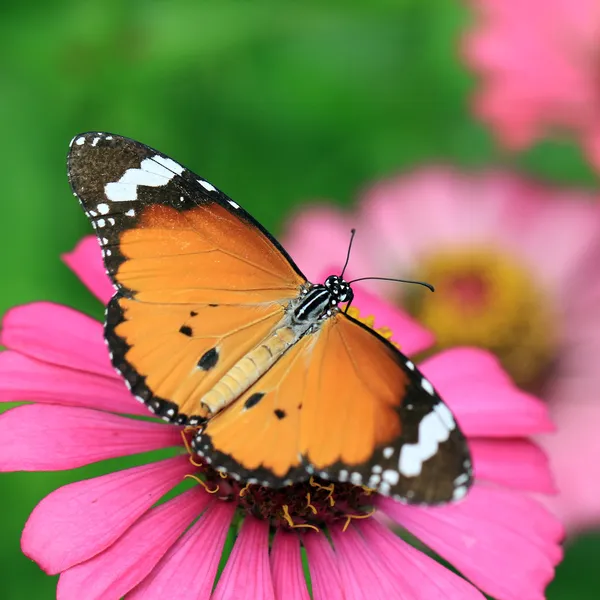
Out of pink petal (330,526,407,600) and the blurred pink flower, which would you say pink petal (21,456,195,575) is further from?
the blurred pink flower

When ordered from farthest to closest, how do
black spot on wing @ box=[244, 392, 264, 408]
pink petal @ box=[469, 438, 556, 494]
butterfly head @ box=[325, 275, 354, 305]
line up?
1. pink petal @ box=[469, 438, 556, 494]
2. butterfly head @ box=[325, 275, 354, 305]
3. black spot on wing @ box=[244, 392, 264, 408]

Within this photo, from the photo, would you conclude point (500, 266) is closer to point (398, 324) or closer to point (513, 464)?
point (398, 324)

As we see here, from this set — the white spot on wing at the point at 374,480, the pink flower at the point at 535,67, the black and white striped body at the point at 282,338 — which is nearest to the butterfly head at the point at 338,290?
the black and white striped body at the point at 282,338

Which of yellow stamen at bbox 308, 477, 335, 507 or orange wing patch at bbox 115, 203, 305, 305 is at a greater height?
orange wing patch at bbox 115, 203, 305, 305

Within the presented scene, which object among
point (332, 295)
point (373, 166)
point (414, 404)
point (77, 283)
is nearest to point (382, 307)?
point (332, 295)

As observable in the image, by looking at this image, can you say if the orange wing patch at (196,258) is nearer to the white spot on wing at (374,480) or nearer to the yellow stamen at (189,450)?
the yellow stamen at (189,450)

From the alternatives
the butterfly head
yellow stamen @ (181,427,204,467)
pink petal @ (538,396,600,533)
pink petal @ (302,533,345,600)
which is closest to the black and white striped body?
the butterfly head

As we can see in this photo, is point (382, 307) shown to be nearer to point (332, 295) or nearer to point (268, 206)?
point (332, 295)

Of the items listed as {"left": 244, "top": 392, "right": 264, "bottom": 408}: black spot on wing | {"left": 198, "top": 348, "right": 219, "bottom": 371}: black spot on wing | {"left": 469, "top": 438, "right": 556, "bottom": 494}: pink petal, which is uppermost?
{"left": 469, "top": 438, "right": 556, "bottom": 494}: pink petal

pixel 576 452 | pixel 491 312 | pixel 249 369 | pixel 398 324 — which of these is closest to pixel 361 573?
pixel 249 369
